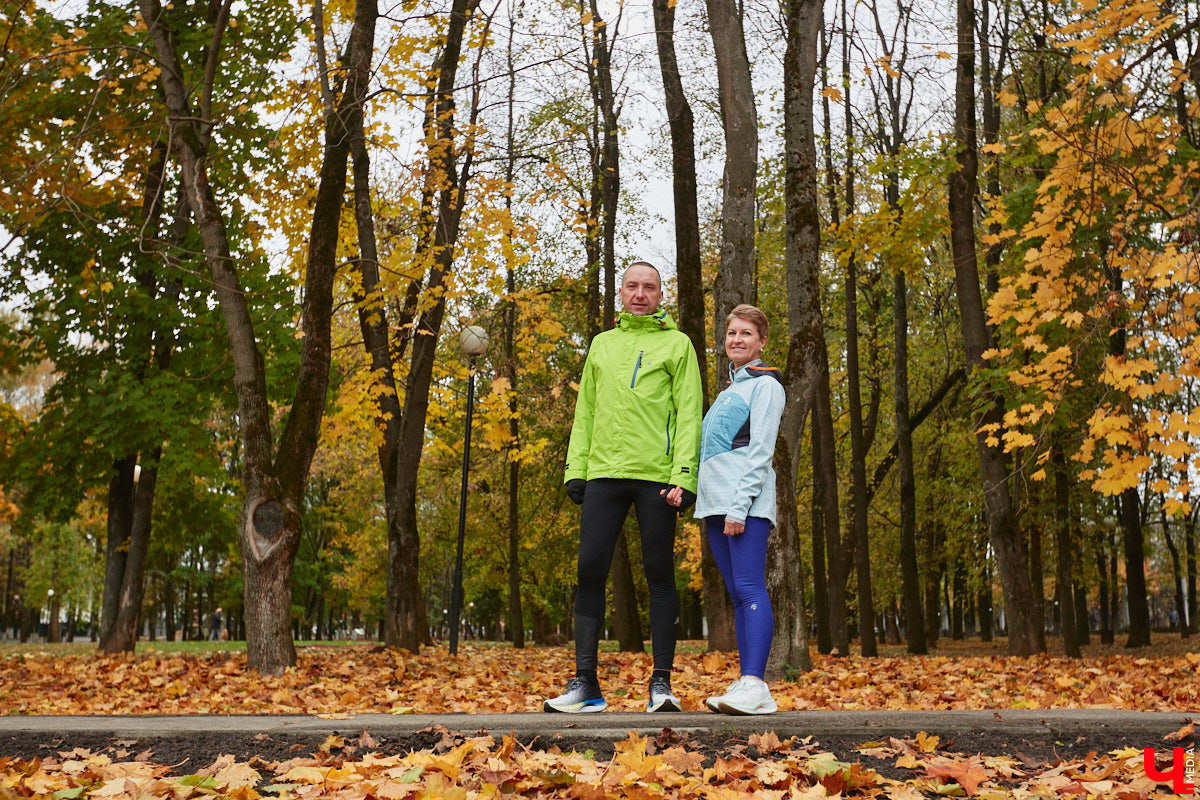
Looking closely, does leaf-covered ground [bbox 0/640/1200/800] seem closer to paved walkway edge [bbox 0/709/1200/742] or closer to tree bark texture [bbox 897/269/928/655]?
paved walkway edge [bbox 0/709/1200/742]

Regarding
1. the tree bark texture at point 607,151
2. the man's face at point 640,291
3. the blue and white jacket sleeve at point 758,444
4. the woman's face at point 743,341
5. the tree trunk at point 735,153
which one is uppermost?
the tree bark texture at point 607,151

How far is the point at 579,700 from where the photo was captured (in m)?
4.60

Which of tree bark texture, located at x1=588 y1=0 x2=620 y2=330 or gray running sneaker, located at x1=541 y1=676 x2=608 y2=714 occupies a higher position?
tree bark texture, located at x1=588 y1=0 x2=620 y2=330

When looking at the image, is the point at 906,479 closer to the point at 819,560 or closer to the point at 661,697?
the point at 819,560

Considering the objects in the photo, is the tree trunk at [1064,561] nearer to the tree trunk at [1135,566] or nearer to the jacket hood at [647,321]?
the tree trunk at [1135,566]

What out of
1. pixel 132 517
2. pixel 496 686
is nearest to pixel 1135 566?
pixel 496 686

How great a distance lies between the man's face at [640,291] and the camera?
4867mm

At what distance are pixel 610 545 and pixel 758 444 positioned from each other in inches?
34.8

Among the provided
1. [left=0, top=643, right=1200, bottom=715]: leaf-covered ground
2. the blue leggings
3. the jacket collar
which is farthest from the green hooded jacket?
[left=0, top=643, right=1200, bottom=715]: leaf-covered ground

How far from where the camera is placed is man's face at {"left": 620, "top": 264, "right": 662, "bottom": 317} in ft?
16.0

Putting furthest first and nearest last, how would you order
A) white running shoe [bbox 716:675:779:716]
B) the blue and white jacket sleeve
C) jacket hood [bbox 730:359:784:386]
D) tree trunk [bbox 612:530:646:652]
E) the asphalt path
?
tree trunk [bbox 612:530:646:652]
jacket hood [bbox 730:359:784:386]
the blue and white jacket sleeve
white running shoe [bbox 716:675:779:716]
the asphalt path

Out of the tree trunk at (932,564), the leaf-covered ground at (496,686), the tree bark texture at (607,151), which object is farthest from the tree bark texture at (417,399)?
the tree trunk at (932,564)

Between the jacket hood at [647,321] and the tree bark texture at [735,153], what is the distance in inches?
135

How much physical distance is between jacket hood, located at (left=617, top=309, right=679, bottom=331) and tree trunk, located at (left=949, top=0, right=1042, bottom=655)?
8.86m
